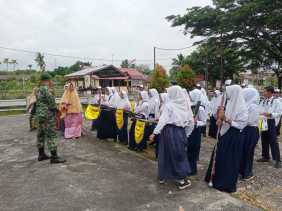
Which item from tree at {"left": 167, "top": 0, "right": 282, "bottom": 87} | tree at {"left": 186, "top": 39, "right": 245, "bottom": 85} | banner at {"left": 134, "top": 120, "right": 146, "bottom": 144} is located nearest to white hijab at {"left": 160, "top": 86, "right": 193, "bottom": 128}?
banner at {"left": 134, "top": 120, "right": 146, "bottom": 144}

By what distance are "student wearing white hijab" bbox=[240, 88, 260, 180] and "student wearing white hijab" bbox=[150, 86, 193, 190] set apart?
1282 millimetres

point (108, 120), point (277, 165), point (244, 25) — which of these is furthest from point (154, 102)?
point (244, 25)

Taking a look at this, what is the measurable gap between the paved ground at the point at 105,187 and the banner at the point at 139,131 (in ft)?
1.35

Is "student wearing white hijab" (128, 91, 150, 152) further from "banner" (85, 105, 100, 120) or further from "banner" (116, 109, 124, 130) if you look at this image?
"banner" (85, 105, 100, 120)

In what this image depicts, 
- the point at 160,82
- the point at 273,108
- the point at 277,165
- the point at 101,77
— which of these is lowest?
the point at 277,165

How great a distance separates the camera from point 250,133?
5.93m

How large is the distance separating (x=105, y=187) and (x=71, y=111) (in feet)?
14.6

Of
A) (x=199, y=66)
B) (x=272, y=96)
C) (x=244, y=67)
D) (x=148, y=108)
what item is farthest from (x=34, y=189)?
(x=199, y=66)

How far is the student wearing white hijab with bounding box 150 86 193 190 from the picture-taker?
4984 millimetres

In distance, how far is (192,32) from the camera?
2306 cm

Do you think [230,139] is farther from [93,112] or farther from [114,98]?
[93,112]

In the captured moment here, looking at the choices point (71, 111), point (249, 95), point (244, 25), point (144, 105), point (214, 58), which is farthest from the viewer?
point (214, 58)

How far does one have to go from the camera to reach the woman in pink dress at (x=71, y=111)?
8898 millimetres

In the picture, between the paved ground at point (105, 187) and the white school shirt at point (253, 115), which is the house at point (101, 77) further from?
the white school shirt at point (253, 115)
